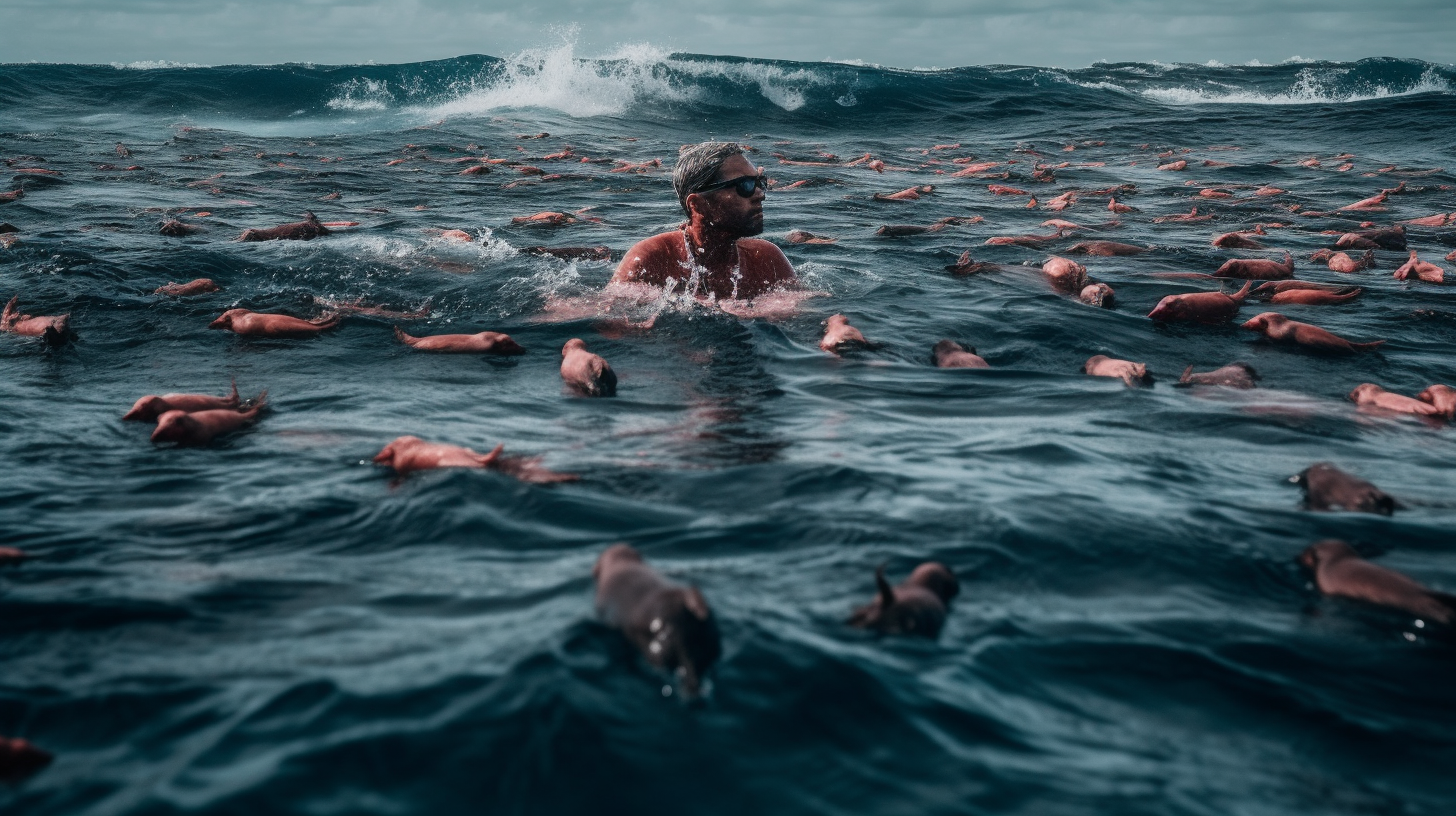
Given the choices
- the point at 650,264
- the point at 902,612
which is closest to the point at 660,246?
the point at 650,264

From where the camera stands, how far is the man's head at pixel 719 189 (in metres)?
8.66

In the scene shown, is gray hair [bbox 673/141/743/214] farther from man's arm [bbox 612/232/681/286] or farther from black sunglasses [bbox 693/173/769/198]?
man's arm [bbox 612/232/681/286]

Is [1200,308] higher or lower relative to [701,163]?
lower

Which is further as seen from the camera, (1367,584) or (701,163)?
(701,163)

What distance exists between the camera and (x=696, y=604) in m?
3.51

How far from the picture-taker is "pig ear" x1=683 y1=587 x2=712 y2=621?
→ 3.49m

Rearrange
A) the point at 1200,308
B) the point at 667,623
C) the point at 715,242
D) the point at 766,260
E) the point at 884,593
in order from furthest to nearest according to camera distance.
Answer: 1. the point at 766,260
2. the point at 715,242
3. the point at 1200,308
4. the point at 884,593
5. the point at 667,623

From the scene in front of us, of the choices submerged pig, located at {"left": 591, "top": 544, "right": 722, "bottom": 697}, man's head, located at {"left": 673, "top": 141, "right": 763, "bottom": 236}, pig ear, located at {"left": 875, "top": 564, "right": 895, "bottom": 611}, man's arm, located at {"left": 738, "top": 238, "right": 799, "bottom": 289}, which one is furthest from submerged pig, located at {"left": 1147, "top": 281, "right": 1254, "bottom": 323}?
submerged pig, located at {"left": 591, "top": 544, "right": 722, "bottom": 697}

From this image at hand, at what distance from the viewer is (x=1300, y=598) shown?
4.34m

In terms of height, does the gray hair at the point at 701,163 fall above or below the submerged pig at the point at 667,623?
above

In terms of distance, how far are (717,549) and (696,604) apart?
1.13m

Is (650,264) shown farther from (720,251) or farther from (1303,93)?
(1303,93)

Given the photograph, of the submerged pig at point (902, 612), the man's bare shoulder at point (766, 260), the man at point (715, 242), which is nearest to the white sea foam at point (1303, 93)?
the man's bare shoulder at point (766, 260)

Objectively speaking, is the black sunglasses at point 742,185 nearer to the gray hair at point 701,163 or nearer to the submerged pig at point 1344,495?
the gray hair at point 701,163
